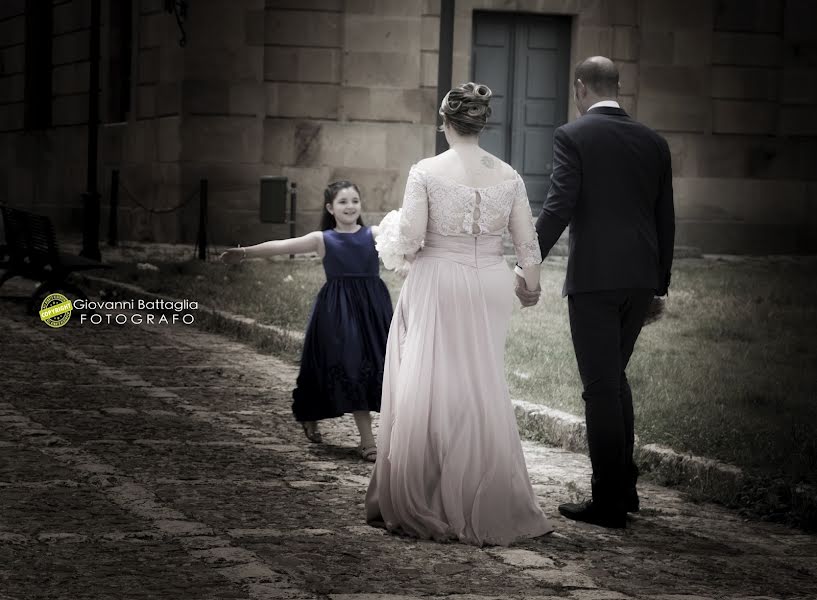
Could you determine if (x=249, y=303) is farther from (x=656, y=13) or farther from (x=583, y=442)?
(x=656, y=13)

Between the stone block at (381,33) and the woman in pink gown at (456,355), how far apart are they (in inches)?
588

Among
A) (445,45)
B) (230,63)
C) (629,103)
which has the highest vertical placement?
(230,63)

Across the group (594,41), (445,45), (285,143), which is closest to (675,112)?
(594,41)

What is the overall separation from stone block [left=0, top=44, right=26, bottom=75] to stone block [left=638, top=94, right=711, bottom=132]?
13.9m

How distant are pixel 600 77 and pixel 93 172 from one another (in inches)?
564

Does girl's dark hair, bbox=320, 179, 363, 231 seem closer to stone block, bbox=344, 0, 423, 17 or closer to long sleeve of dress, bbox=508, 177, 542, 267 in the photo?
long sleeve of dress, bbox=508, 177, 542, 267

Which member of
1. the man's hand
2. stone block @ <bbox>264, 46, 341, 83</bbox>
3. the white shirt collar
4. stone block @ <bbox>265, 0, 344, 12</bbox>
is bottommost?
the man's hand

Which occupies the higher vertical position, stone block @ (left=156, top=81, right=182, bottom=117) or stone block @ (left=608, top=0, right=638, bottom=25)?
stone block @ (left=608, top=0, right=638, bottom=25)

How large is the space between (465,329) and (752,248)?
54.9 ft

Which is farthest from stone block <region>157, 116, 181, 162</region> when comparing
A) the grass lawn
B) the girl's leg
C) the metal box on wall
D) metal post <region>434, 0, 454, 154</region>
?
the girl's leg

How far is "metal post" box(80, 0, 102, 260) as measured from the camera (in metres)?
19.2

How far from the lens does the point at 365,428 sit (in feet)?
26.4

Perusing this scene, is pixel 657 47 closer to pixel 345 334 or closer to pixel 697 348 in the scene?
pixel 697 348

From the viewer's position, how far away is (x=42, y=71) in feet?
98.2
